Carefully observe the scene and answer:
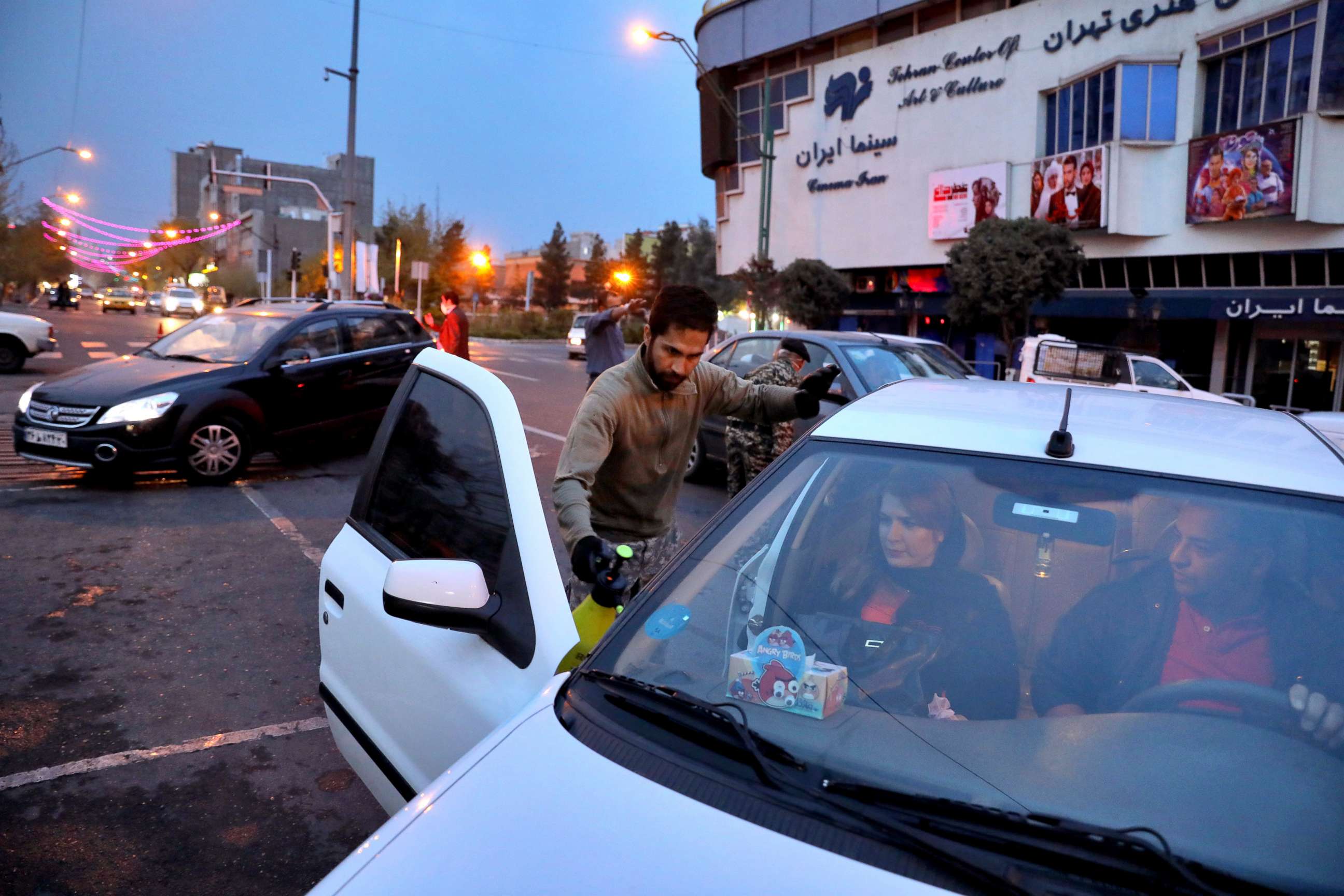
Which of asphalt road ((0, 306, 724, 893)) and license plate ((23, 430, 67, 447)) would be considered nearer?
asphalt road ((0, 306, 724, 893))

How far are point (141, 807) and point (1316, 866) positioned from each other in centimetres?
353

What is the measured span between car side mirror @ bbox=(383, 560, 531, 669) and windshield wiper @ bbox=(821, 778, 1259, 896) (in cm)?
84

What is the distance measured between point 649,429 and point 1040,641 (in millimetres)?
1567

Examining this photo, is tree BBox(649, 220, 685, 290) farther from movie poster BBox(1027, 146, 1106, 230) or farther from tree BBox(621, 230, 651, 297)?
movie poster BBox(1027, 146, 1106, 230)

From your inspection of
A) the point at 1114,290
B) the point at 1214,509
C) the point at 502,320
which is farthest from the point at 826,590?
the point at 502,320

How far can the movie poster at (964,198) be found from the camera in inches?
1192

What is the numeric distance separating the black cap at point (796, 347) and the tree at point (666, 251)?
76.5 meters

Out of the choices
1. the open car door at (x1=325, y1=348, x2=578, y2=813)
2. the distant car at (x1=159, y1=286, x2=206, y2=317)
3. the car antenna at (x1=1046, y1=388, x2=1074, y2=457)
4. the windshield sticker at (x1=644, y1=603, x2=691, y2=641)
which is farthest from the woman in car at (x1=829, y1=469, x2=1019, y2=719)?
the distant car at (x1=159, y1=286, x2=206, y2=317)

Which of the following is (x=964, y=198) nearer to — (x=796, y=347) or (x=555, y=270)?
(x=796, y=347)

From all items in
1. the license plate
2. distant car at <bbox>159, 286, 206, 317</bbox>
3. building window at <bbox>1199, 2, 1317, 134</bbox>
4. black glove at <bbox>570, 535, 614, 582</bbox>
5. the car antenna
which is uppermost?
building window at <bbox>1199, 2, 1317, 134</bbox>

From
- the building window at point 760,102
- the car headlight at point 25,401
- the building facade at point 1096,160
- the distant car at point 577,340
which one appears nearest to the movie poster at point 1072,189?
the building facade at point 1096,160

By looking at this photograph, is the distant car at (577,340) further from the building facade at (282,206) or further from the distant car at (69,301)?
the building facade at (282,206)

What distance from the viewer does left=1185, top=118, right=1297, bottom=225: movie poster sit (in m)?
22.1

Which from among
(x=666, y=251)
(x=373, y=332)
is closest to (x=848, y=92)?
(x=373, y=332)
